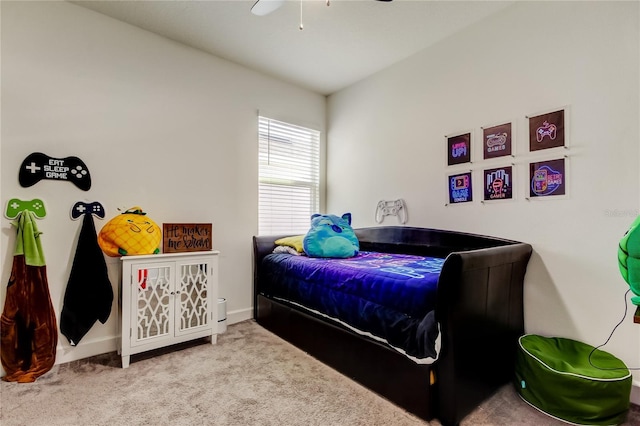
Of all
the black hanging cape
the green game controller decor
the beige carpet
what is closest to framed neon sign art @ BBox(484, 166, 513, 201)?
the beige carpet

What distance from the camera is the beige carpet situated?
147 cm

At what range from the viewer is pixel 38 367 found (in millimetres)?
1871

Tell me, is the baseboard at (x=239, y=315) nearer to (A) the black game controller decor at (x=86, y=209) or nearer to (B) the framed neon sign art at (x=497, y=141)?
(A) the black game controller decor at (x=86, y=209)

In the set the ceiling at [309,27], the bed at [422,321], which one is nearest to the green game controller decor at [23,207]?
the ceiling at [309,27]

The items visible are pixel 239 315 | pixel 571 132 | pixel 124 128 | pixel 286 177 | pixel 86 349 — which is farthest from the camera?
pixel 286 177

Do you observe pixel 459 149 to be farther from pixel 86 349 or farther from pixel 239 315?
pixel 86 349

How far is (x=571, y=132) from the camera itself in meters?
1.85

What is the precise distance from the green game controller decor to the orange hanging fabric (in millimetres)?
37

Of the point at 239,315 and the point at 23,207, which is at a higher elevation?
the point at 23,207

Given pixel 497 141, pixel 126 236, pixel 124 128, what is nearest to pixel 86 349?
pixel 126 236

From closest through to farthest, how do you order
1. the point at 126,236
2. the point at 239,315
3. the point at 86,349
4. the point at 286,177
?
the point at 126,236
the point at 86,349
the point at 239,315
the point at 286,177

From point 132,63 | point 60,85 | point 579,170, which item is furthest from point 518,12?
point 60,85

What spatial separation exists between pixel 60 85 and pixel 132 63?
20.2 inches

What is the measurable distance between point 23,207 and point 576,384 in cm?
325
